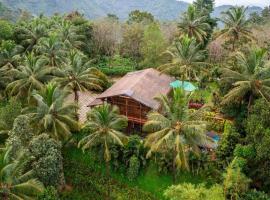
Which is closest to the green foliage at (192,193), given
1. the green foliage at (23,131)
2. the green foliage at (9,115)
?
the green foliage at (23,131)

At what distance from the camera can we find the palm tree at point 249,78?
2989cm

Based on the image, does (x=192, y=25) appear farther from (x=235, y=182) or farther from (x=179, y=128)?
(x=235, y=182)

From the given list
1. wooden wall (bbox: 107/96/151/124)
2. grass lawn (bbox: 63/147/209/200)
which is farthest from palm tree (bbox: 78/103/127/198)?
wooden wall (bbox: 107/96/151/124)

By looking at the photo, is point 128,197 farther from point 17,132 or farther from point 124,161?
point 17,132

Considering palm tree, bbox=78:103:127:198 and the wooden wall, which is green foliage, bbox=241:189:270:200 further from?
the wooden wall

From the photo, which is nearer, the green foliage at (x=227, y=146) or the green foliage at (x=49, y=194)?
the green foliage at (x=49, y=194)

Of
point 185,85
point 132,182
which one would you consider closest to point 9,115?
point 132,182

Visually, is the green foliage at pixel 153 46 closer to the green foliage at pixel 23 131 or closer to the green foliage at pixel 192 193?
the green foliage at pixel 23 131

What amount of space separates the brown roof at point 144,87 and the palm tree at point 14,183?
44.2 ft

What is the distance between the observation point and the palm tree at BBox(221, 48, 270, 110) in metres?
29.9

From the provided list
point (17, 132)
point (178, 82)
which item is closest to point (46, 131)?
point (17, 132)

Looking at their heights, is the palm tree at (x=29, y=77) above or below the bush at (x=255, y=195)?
above

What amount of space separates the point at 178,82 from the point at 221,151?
38.4 feet

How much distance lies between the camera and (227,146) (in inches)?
1211
